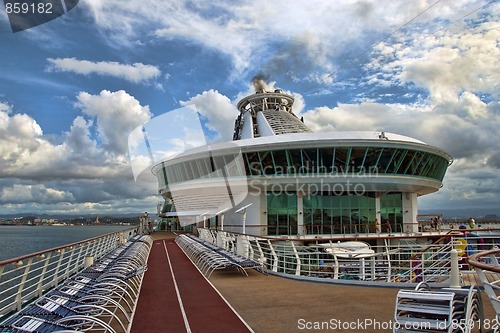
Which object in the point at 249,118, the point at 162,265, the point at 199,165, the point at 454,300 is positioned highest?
the point at 249,118

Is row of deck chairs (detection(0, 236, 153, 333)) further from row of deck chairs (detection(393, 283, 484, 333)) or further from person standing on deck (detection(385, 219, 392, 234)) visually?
person standing on deck (detection(385, 219, 392, 234))

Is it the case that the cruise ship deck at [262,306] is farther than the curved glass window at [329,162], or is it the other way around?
the curved glass window at [329,162]

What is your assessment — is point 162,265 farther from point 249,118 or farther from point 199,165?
point 249,118

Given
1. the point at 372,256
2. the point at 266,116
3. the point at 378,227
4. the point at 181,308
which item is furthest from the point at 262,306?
the point at 266,116

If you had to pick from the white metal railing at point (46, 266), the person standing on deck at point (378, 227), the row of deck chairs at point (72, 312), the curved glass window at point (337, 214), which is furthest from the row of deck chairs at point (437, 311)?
the person standing on deck at point (378, 227)

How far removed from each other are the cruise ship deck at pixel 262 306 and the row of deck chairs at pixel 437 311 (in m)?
1.32

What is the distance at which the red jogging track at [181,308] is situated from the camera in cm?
524

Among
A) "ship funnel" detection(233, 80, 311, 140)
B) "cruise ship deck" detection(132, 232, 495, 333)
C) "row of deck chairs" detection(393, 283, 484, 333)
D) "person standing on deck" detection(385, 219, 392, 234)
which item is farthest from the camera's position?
"ship funnel" detection(233, 80, 311, 140)

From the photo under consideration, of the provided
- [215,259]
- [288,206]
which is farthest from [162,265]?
[288,206]

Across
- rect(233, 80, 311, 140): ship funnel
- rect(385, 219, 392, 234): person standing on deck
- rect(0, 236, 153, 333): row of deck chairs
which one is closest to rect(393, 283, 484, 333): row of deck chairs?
rect(0, 236, 153, 333): row of deck chairs

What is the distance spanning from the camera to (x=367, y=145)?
19.7 meters

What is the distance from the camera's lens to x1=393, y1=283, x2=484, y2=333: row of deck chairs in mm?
3535

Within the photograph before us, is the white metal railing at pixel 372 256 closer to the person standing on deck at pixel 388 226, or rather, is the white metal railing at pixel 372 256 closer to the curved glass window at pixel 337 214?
the person standing on deck at pixel 388 226

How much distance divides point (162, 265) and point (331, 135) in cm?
1127
